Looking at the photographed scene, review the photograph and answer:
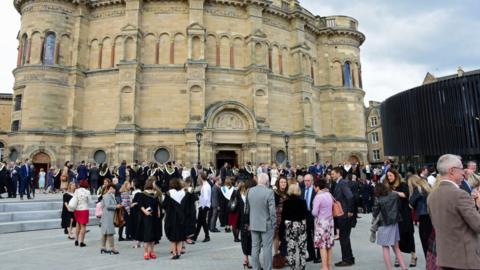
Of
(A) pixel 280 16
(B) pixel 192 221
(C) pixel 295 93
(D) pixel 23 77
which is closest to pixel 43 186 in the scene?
(D) pixel 23 77

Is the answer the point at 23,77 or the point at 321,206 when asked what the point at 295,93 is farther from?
the point at 321,206

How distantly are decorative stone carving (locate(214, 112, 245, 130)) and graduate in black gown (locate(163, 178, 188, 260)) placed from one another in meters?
19.2

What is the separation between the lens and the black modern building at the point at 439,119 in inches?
670

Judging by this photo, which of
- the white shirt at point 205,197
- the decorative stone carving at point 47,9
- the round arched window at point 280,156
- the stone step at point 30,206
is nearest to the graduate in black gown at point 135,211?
the white shirt at point 205,197

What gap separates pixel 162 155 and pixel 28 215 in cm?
1430

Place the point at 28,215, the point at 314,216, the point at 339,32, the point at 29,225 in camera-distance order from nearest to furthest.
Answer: the point at 314,216 → the point at 29,225 → the point at 28,215 → the point at 339,32

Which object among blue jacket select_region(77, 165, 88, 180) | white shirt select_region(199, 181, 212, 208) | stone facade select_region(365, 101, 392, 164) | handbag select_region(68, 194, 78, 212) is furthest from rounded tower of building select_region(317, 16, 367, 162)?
handbag select_region(68, 194, 78, 212)

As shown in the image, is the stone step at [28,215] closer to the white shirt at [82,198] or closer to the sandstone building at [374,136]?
the white shirt at [82,198]

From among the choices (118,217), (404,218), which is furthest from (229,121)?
(404,218)

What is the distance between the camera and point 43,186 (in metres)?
24.5

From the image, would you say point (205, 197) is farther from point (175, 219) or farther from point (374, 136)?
point (374, 136)

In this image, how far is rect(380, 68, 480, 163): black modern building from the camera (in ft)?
55.8

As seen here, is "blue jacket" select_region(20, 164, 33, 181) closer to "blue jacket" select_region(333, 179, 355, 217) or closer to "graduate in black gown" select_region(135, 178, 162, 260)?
"graduate in black gown" select_region(135, 178, 162, 260)

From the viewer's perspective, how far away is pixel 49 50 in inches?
1106
